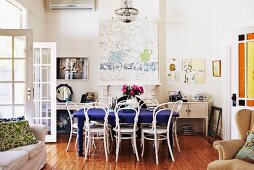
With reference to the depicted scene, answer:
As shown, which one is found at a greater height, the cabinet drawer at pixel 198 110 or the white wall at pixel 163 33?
the white wall at pixel 163 33

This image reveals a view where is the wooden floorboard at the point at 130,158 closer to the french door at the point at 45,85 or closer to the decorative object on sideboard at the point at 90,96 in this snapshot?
the french door at the point at 45,85

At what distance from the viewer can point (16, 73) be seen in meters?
4.82

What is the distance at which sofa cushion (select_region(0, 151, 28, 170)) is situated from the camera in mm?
3072

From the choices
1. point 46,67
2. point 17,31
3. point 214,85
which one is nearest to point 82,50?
point 46,67

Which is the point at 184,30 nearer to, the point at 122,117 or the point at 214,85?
the point at 214,85

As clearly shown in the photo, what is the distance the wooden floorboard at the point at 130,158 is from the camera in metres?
4.42

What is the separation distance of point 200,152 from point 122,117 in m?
1.74

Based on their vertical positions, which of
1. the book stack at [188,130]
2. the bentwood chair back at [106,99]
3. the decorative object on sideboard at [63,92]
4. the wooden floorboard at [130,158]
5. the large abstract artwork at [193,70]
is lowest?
the wooden floorboard at [130,158]

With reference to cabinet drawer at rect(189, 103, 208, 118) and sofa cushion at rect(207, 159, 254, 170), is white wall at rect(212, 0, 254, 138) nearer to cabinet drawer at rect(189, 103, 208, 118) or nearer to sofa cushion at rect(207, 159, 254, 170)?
cabinet drawer at rect(189, 103, 208, 118)

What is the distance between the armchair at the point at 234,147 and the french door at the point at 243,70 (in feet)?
3.92

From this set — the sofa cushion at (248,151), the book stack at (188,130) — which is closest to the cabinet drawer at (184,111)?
the book stack at (188,130)

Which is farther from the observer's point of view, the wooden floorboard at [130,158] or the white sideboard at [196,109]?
the white sideboard at [196,109]

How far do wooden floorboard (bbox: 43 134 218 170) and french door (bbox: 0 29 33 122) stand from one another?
3.32ft

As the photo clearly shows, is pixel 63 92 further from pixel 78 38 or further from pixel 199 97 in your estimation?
pixel 199 97
